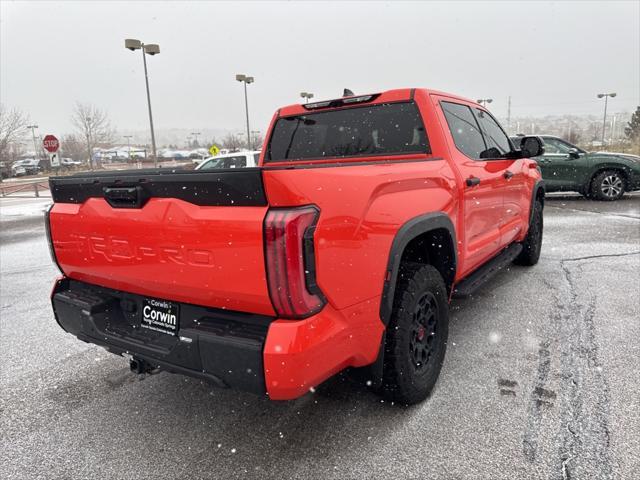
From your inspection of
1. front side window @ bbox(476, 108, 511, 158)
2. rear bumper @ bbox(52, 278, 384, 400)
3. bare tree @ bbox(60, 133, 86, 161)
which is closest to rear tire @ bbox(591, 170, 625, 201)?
front side window @ bbox(476, 108, 511, 158)

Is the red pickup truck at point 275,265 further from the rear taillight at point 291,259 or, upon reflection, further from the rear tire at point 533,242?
the rear tire at point 533,242

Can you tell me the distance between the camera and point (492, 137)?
4.48 metres

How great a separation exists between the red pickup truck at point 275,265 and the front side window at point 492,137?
0.89m

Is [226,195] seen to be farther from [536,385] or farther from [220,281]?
[536,385]

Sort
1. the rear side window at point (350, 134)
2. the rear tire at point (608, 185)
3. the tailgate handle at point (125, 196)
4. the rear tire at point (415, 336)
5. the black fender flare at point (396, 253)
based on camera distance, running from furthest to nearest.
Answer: the rear tire at point (608, 185)
the rear side window at point (350, 134)
the rear tire at point (415, 336)
the black fender flare at point (396, 253)
the tailgate handle at point (125, 196)

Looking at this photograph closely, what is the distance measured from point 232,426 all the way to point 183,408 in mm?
401

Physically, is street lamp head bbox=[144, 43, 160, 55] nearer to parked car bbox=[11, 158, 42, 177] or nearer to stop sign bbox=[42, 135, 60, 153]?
stop sign bbox=[42, 135, 60, 153]

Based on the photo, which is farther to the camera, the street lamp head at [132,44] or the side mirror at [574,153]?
the street lamp head at [132,44]

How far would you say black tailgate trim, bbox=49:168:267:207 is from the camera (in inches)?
74.5

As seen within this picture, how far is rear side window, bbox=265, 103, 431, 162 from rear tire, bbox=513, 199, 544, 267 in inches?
108

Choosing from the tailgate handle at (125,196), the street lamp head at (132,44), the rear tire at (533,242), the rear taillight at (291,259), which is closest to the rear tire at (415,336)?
the rear taillight at (291,259)

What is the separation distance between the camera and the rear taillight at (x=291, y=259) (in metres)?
1.83

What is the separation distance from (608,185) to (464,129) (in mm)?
9928

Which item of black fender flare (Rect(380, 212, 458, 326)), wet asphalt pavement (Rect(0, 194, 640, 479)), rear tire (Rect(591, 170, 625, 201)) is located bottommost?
wet asphalt pavement (Rect(0, 194, 640, 479))
